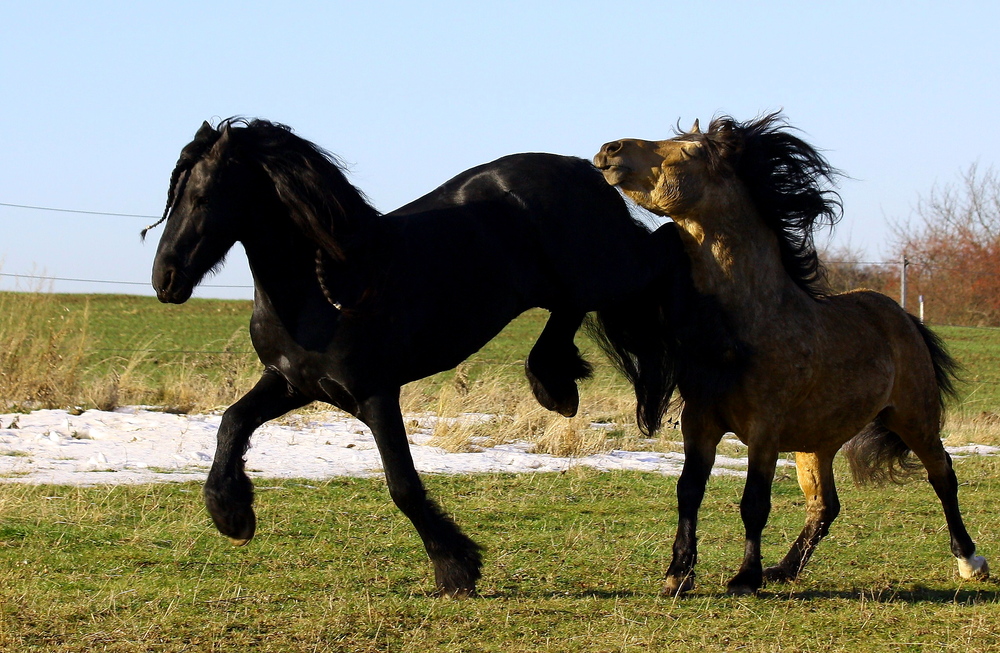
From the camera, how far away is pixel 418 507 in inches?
200

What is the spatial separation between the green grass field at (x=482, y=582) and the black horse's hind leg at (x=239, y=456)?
360 millimetres

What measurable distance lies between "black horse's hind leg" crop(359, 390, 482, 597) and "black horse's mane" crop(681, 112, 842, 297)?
2.13 m

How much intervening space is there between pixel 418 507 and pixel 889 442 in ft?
10.2

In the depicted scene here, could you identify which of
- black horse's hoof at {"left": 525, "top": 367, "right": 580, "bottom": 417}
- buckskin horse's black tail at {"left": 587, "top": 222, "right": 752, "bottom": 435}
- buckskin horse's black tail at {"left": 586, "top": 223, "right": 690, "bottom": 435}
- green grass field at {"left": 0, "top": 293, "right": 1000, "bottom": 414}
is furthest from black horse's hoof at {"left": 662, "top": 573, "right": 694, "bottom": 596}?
green grass field at {"left": 0, "top": 293, "right": 1000, "bottom": 414}

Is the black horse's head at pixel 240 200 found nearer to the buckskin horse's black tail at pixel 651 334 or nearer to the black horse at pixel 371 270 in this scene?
the black horse at pixel 371 270

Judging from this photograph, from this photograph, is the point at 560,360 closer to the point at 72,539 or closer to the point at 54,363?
the point at 72,539

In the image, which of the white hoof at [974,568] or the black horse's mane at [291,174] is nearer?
the black horse's mane at [291,174]

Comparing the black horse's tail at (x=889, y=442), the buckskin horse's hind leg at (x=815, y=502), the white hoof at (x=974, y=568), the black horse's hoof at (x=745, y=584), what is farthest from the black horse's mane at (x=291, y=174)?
the white hoof at (x=974, y=568)

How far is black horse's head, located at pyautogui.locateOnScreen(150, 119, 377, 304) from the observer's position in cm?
479

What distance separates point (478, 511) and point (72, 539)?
2.64 metres

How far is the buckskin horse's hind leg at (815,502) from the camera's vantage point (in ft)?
20.3

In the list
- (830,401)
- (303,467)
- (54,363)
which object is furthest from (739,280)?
(54,363)

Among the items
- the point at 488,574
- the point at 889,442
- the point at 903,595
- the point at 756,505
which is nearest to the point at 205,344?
the point at 488,574

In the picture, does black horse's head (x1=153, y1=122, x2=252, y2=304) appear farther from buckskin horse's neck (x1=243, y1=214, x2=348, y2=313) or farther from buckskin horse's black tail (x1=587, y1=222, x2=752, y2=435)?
buckskin horse's black tail (x1=587, y1=222, x2=752, y2=435)
